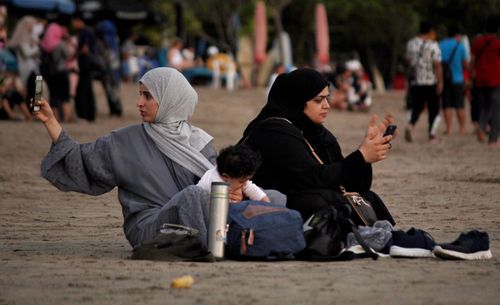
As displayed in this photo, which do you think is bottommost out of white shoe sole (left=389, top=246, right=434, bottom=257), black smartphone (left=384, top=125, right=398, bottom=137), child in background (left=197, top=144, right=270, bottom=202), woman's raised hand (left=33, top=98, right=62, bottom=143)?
white shoe sole (left=389, top=246, right=434, bottom=257)

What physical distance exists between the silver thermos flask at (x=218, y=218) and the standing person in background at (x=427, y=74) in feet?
42.5

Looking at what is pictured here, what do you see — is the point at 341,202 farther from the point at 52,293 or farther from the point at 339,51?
the point at 339,51

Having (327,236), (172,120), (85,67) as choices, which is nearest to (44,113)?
(172,120)

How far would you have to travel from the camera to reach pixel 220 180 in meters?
7.94

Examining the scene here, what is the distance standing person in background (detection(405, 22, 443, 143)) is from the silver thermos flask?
42.5 feet

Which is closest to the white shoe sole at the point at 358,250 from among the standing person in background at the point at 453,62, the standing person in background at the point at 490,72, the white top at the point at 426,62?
the standing person in background at the point at 490,72

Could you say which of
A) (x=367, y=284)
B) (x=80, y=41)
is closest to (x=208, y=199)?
(x=367, y=284)

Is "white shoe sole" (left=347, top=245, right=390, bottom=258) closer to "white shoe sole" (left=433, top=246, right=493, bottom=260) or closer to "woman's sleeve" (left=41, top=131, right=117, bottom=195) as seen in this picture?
"white shoe sole" (left=433, top=246, right=493, bottom=260)

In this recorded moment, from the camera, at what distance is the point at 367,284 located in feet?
22.7

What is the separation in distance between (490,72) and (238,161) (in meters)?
12.3

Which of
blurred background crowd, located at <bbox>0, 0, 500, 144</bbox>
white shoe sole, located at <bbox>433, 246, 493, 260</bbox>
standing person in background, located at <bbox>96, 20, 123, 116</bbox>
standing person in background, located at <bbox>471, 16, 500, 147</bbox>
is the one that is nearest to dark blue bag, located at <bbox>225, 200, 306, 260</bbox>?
white shoe sole, located at <bbox>433, 246, 493, 260</bbox>

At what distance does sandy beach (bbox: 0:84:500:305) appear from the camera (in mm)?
6566

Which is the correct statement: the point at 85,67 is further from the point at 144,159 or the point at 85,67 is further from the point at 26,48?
the point at 144,159

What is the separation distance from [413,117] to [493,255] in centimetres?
1313
